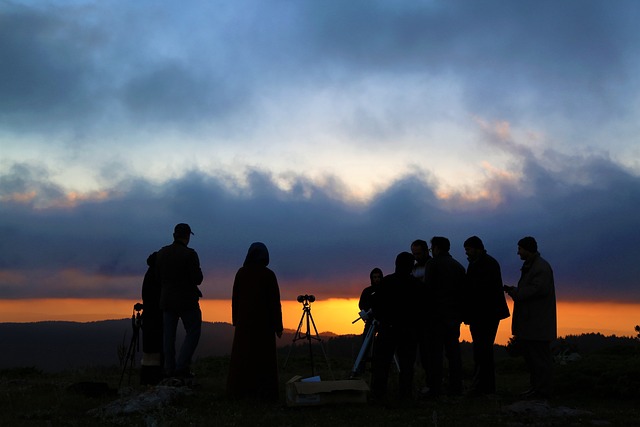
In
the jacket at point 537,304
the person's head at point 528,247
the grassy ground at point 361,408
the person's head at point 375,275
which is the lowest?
the grassy ground at point 361,408

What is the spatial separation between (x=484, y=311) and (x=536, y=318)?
2.85 ft

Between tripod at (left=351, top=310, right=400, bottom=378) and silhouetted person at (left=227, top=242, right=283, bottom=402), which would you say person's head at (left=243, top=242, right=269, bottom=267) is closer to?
silhouetted person at (left=227, top=242, right=283, bottom=402)

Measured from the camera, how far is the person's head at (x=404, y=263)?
33.0ft

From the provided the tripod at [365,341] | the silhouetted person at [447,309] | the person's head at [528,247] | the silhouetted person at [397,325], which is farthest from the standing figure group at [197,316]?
the person's head at [528,247]

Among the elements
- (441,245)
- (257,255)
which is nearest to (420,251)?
(441,245)

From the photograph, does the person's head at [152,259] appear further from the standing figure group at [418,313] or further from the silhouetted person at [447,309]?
the silhouetted person at [447,309]

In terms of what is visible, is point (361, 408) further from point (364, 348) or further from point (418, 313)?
point (364, 348)

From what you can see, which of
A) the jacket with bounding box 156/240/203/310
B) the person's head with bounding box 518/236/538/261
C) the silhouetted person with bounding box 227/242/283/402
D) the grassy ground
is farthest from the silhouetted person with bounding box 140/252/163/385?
the person's head with bounding box 518/236/538/261

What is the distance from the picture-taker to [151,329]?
11.9m

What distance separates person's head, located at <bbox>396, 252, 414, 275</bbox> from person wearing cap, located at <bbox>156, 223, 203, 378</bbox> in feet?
11.8

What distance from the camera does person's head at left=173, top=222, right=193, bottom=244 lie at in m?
11.4

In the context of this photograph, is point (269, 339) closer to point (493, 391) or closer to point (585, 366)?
point (493, 391)

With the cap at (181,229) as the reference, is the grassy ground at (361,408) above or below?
below

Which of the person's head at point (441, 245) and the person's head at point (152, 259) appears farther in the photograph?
the person's head at point (152, 259)
